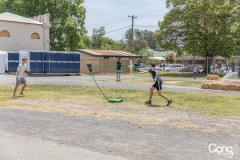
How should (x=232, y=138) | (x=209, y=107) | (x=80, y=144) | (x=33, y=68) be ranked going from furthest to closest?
1. (x=33, y=68)
2. (x=209, y=107)
3. (x=232, y=138)
4. (x=80, y=144)

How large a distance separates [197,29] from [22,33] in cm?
2233

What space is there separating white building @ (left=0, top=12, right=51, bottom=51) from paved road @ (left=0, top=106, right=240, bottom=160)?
36223 mm

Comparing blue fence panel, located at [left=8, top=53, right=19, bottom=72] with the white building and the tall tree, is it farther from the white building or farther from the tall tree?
the tall tree

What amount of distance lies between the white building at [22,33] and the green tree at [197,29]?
1538cm

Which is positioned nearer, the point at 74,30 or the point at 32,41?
the point at 32,41

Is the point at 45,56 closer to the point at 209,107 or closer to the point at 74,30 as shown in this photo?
the point at 74,30

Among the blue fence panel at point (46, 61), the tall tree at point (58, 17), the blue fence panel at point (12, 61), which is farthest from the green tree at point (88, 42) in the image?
the blue fence panel at point (46, 61)

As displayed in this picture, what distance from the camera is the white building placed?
44562 mm

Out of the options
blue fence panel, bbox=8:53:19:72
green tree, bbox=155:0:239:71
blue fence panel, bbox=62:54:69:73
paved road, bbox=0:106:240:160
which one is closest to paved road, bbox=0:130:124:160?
paved road, bbox=0:106:240:160

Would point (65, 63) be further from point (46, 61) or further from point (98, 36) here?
point (98, 36)

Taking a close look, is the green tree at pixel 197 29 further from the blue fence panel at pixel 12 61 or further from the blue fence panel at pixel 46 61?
the blue fence panel at pixel 12 61

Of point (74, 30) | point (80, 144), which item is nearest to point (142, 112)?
point (80, 144)

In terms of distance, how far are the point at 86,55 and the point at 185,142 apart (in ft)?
134

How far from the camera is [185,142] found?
23.7ft
